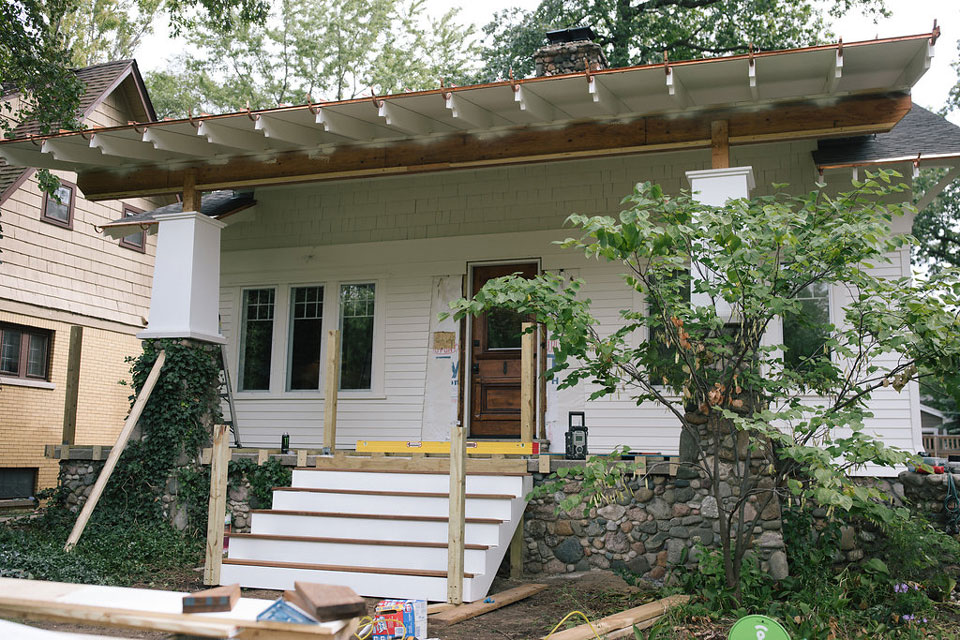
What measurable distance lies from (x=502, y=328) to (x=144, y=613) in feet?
23.3

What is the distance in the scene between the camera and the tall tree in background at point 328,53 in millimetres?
23703

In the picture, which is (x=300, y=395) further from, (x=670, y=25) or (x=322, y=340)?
(x=670, y=25)

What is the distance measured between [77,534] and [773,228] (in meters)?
6.14

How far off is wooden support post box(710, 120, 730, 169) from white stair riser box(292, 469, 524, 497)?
9.97 ft

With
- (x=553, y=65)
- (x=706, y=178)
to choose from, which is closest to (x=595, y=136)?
(x=706, y=178)

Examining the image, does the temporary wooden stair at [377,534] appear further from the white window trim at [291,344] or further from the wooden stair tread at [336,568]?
the white window trim at [291,344]

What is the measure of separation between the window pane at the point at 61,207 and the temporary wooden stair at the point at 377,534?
853 centimetres

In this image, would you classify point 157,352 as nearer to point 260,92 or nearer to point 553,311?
point 553,311

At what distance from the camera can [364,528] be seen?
20.5 ft

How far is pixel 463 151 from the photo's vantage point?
743cm

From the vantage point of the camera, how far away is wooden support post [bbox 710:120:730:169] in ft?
21.7

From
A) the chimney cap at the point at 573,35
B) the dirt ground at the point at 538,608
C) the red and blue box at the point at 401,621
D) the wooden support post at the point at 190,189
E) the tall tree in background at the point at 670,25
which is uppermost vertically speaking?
the tall tree in background at the point at 670,25

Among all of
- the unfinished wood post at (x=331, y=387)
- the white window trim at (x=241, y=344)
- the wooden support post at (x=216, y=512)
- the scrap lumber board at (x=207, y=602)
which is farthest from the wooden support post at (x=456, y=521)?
the white window trim at (x=241, y=344)

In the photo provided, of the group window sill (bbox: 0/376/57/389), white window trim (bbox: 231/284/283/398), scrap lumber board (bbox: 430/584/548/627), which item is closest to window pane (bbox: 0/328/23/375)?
window sill (bbox: 0/376/57/389)
